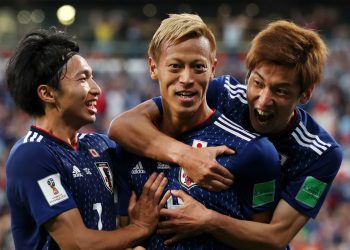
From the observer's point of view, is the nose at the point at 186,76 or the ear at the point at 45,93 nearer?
the nose at the point at 186,76

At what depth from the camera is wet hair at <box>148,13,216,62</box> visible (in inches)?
156

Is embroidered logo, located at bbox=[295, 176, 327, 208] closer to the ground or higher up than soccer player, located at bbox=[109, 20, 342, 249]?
closer to the ground

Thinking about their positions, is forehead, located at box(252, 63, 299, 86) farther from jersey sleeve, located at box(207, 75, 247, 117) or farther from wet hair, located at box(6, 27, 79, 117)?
wet hair, located at box(6, 27, 79, 117)

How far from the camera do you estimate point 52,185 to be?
13.0 ft

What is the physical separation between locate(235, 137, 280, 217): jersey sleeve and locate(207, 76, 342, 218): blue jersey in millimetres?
147

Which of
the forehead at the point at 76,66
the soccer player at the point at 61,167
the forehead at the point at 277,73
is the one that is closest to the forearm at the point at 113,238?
the soccer player at the point at 61,167

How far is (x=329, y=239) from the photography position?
33.6 ft

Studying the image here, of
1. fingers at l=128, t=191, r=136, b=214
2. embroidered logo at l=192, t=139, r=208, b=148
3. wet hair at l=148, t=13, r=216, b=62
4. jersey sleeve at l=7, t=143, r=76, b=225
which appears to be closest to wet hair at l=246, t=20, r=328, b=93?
wet hair at l=148, t=13, r=216, b=62

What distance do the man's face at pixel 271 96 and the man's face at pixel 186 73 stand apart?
10.8 inches

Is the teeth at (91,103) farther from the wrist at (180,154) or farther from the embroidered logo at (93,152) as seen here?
the wrist at (180,154)

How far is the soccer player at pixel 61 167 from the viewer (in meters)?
3.94

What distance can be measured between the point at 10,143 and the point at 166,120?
341 inches

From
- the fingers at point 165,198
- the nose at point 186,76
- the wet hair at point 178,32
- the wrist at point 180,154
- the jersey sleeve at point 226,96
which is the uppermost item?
the wet hair at point 178,32

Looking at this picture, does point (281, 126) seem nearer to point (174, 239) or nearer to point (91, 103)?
point (174, 239)
